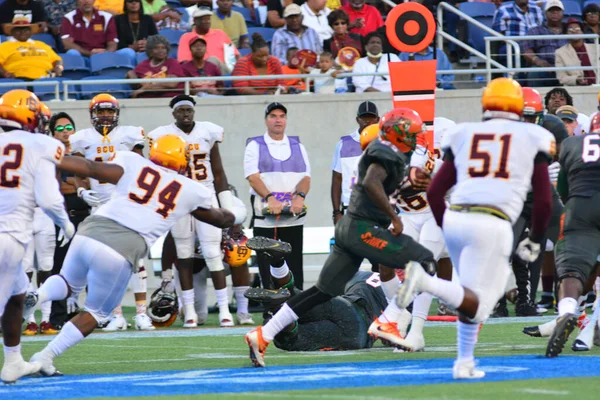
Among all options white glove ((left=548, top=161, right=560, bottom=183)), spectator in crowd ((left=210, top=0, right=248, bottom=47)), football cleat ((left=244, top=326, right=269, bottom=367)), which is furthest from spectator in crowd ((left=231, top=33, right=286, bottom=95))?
football cleat ((left=244, top=326, right=269, bottom=367))

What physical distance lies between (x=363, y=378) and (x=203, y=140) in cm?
530

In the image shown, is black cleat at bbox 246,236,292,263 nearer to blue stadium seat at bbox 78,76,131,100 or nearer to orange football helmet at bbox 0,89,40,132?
orange football helmet at bbox 0,89,40,132

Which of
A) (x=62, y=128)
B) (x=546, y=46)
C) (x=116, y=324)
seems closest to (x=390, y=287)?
(x=116, y=324)

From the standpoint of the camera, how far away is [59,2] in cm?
1581

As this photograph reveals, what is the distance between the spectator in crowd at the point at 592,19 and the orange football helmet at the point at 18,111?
1084 cm

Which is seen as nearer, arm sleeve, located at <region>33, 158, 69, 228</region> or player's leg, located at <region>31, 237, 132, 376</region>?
arm sleeve, located at <region>33, 158, 69, 228</region>

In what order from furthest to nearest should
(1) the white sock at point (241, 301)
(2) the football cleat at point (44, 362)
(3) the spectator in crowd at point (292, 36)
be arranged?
(3) the spectator in crowd at point (292, 36) → (1) the white sock at point (241, 301) → (2) the football cleat at point (44, 362)

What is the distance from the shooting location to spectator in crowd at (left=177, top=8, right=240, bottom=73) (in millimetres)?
14773

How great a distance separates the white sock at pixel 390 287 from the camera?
843cm

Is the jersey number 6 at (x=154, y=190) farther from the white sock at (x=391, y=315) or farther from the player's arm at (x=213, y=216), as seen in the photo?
the white sock at (x=391, y=315)

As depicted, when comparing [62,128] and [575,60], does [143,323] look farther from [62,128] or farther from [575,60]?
[575,60]

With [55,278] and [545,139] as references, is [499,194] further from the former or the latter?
[55,278]

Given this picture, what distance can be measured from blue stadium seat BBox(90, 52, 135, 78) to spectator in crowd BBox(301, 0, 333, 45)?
269cm

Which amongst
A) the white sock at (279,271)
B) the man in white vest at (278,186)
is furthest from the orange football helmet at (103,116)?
the white sock at (279,271)
